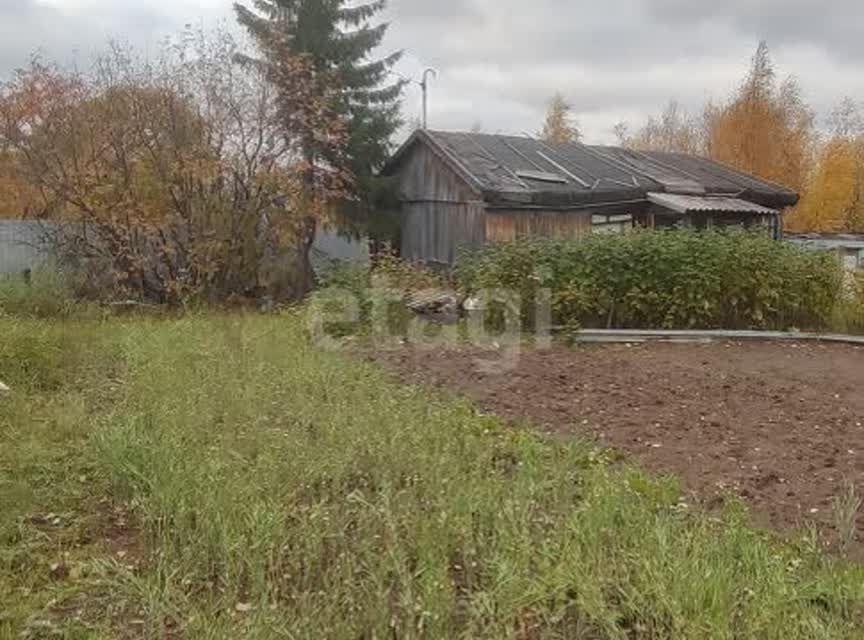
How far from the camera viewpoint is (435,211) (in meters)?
15.7

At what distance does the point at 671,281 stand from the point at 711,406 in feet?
14.7

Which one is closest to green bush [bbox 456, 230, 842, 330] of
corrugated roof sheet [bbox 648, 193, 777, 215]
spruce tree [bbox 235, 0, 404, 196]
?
corrugated roof sheet [bbox 648, 193, 777, 215]

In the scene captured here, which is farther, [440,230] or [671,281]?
[440,230]

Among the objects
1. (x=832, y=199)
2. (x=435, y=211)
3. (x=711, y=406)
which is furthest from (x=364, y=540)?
(x=832, y=199)

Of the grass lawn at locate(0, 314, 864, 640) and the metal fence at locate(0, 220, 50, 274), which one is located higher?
the metal fence at locate(0, 220, 50, 274)

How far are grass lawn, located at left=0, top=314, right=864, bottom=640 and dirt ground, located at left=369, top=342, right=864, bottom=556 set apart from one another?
0.47 m

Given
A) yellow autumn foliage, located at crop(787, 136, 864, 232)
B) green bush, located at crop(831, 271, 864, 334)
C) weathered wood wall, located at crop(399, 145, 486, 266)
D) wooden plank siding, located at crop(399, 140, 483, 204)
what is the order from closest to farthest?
1. green bush, located at crop(831, 271, 864, 334)
2. weathered wood wall, located at crop(399, 145, 486, 266)
3. wooden plank siding, located at crop(399, 140, 483, 204)
4. yellow autumn foliage, located at crop(787, 136, 864, 232)

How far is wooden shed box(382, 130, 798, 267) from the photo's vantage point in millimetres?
14109

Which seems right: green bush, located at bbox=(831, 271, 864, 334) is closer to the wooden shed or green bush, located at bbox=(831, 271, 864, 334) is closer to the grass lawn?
the wooden shed

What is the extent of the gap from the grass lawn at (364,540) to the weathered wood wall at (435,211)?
986 cm

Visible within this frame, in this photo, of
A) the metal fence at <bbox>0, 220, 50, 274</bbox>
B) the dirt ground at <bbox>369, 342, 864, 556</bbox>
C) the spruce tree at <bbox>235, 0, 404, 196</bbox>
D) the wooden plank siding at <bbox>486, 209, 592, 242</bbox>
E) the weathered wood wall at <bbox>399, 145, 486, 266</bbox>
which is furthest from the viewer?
the spruce tree at <bbox>235, 0, 404, 196</bbox>

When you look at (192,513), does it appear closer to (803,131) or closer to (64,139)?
(64,139)

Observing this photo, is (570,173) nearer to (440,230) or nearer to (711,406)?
(440,230)

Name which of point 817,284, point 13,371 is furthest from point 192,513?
point 817,284
